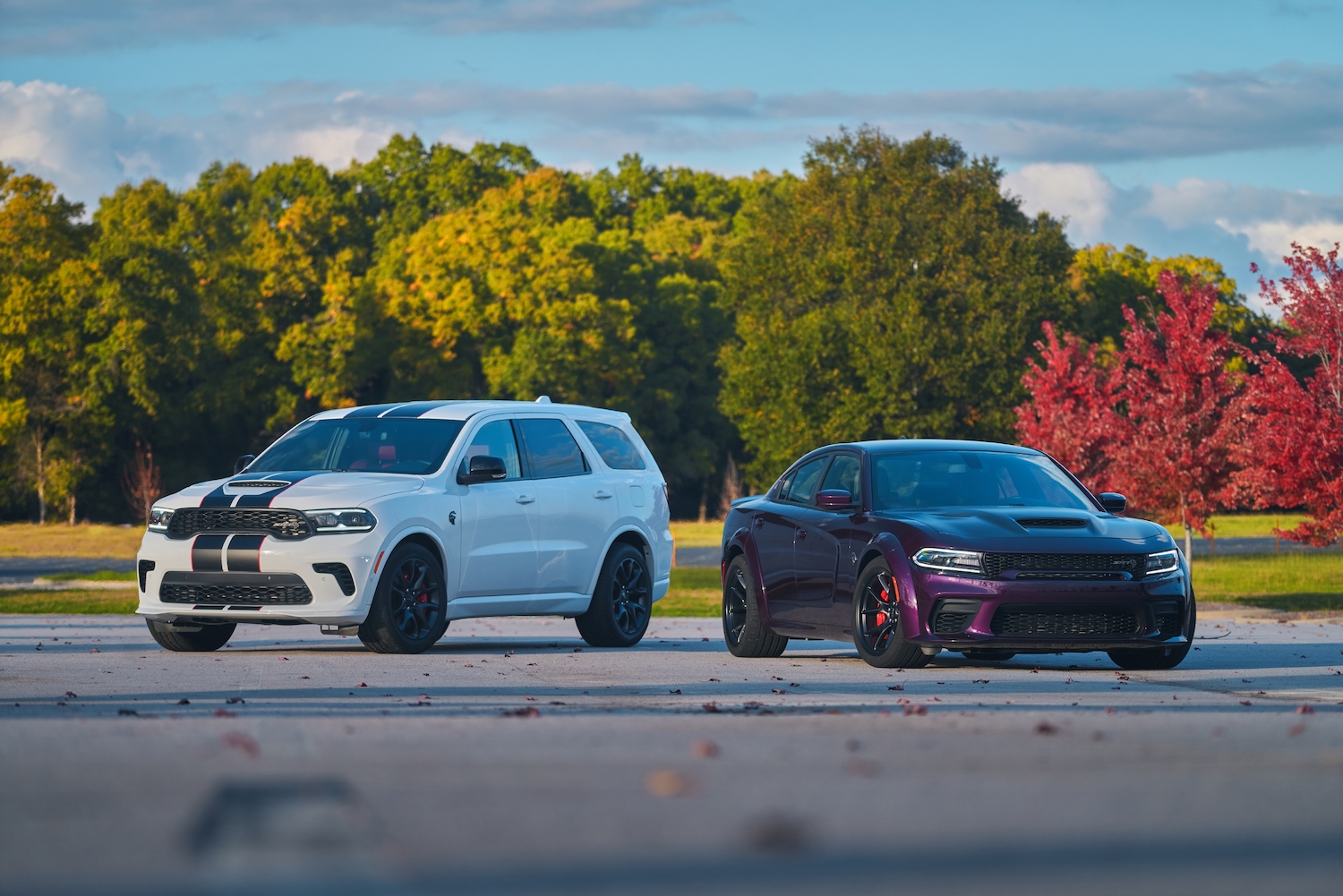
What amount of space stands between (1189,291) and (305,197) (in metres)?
46.6

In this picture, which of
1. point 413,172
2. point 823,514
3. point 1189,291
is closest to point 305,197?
point 413,172

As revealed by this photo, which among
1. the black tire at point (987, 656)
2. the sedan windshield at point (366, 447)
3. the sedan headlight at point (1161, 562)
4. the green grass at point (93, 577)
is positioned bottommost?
the green grass at point (93, 577)

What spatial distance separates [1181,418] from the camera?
98.2 ft

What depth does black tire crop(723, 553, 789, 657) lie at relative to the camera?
1351cm

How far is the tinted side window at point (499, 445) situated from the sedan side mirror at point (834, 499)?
305 centimetres

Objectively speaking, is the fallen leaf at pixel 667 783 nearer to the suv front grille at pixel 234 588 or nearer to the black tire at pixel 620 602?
the suv front grille at pixel 234 588

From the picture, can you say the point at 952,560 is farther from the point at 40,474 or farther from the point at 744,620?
the point at 40,474

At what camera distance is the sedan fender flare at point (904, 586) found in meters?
11.5

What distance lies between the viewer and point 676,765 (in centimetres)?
639

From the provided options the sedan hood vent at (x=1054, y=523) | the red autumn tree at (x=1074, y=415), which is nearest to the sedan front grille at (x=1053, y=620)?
the sedan hood vent at (x=1054, y=523)

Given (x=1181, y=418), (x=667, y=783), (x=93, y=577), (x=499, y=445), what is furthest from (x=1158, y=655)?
(x=93, y=577)

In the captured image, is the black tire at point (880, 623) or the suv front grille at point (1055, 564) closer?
the suv front grille at point (1055, 564)

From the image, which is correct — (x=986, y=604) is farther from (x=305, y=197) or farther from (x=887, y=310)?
(x=305, y=197)

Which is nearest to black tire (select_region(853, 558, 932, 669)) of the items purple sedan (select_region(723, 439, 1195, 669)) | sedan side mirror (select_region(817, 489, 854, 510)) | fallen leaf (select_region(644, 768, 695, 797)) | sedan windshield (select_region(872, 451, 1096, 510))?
purple sedan (select_region(723, 439, 1195, 669))
